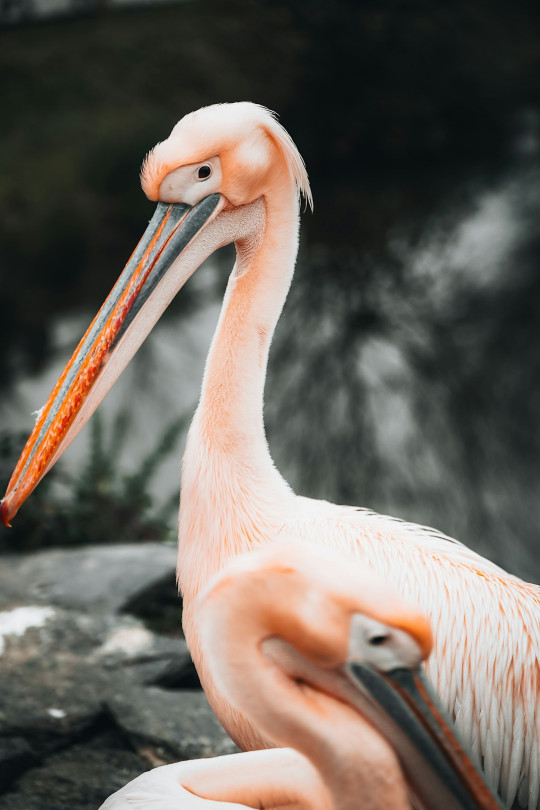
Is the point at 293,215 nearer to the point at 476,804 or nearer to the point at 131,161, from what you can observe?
the point at 476,804

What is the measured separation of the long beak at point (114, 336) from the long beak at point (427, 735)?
2.93 ft

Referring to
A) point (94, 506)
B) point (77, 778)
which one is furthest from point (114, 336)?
point (94, 506)

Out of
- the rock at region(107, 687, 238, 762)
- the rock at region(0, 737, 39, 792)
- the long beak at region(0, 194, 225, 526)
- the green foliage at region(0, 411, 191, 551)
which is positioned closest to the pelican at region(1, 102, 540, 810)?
the long beak at region(0, 194, 225, 526)

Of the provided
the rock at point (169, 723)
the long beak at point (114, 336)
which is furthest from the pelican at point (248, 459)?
the rock at point (169, 723)

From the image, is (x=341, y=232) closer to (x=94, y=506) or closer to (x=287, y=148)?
(x=94, y=506)

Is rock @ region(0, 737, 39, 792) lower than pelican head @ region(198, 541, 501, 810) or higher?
lower

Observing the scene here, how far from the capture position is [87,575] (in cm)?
309

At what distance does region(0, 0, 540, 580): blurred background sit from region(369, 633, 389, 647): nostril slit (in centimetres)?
351

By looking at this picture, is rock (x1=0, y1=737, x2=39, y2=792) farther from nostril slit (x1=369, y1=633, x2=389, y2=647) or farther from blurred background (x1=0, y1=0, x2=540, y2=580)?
blurred background (x1=0, y1=0, x2=540, y2=580)

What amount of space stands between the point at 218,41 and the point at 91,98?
3.23ft

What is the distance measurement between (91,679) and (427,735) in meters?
1.54

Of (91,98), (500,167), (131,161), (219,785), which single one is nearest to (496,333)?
(500,167)

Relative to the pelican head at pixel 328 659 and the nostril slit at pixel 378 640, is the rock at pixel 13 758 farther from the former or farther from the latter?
the nostril slit at pixel 378 640

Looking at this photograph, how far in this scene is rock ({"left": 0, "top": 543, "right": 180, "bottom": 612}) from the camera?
2.99 m
